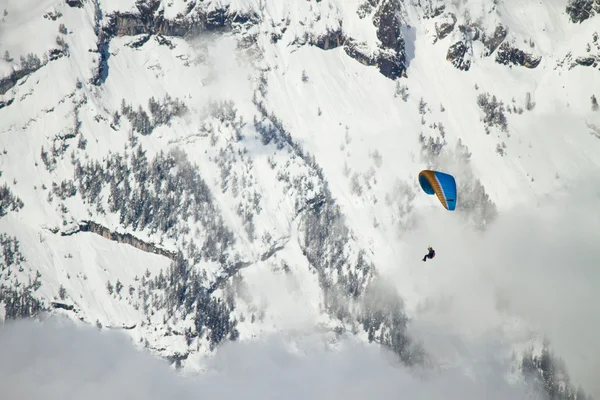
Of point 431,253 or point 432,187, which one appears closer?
point 431,253
